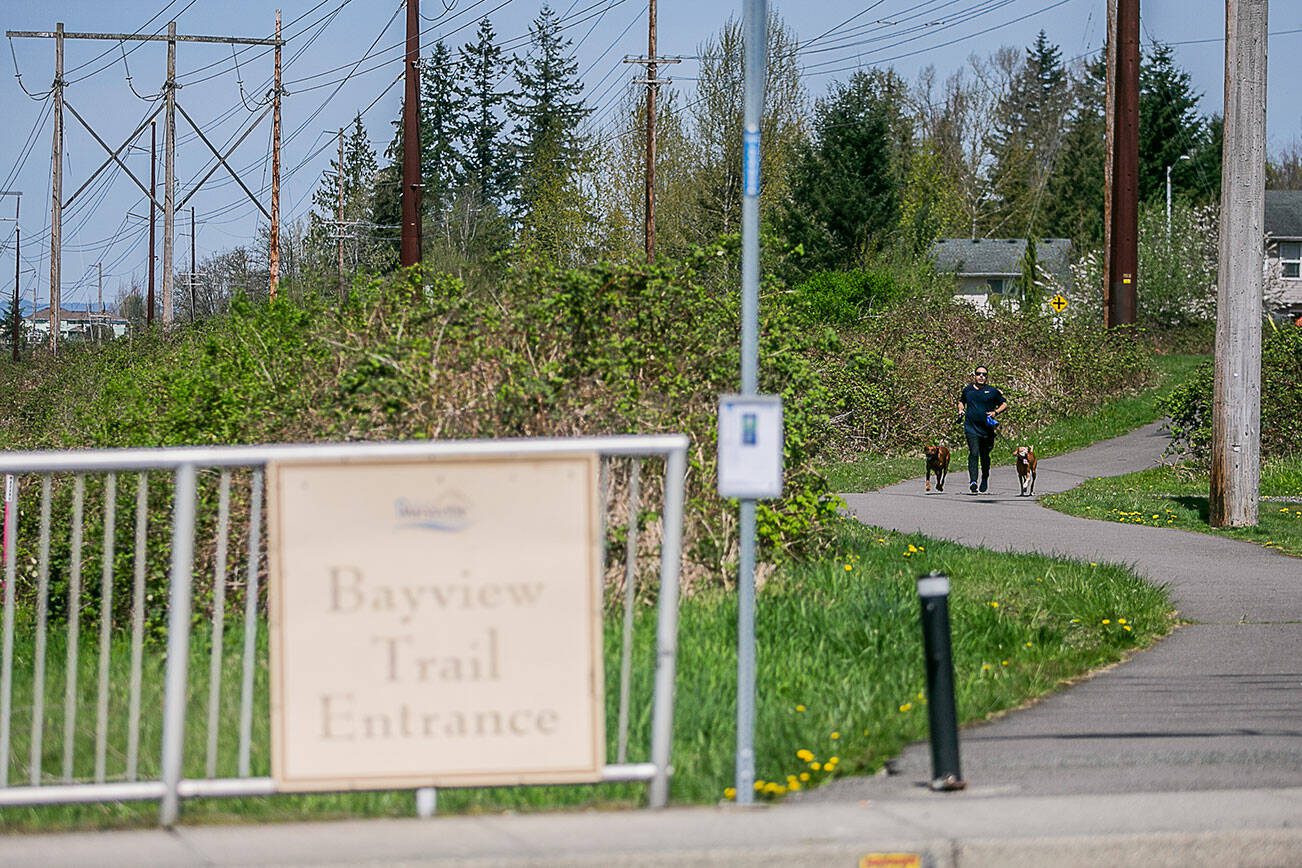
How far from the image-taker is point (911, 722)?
7488mm

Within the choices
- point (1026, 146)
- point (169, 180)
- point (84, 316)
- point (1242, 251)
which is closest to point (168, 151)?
point (169, 180)

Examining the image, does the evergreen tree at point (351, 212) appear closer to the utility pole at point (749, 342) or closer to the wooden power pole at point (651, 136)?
the wooden power pole at point (651, 136)

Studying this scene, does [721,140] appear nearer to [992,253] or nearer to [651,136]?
[651,136]

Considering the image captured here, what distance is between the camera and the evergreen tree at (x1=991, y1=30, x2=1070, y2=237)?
8700cm

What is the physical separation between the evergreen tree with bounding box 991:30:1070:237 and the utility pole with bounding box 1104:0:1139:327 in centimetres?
4919

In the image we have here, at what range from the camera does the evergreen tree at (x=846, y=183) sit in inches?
2164

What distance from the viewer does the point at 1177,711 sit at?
812 cm

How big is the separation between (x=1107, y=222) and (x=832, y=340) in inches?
1097

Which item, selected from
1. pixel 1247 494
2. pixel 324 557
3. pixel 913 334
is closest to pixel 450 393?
pixel 324 557

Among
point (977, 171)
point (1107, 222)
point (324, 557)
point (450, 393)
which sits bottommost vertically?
point (324, 557)

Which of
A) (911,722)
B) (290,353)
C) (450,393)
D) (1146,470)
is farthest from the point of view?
(1146,470)

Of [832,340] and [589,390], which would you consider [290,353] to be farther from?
[832,340]

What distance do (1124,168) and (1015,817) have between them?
3044cm

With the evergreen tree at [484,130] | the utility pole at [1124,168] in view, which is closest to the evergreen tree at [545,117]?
the evergreen tree at [484,130]
